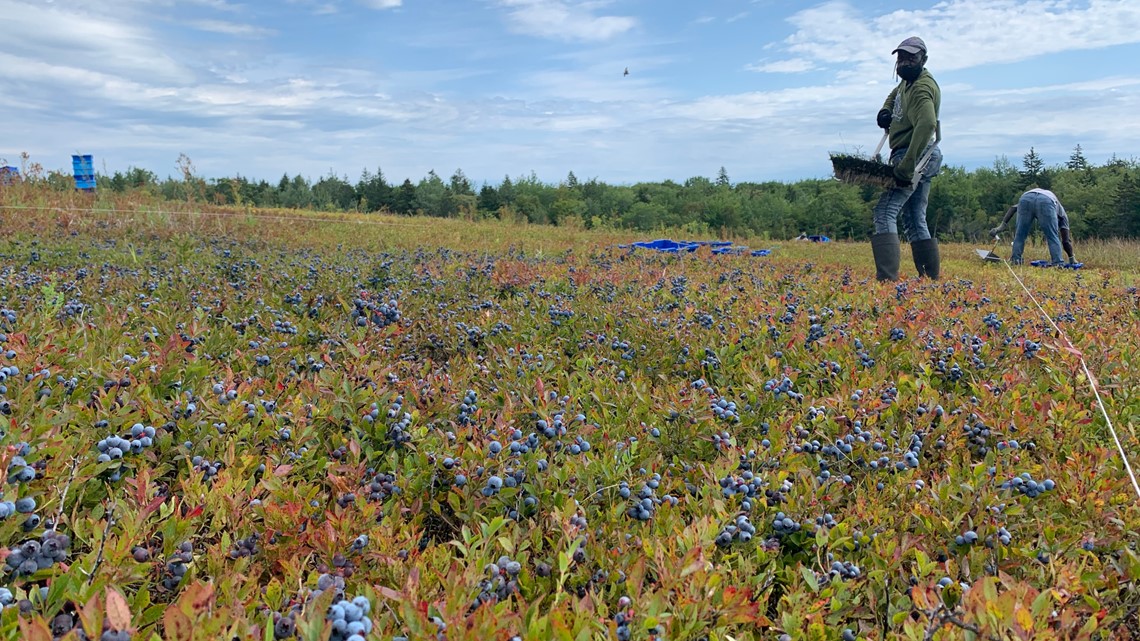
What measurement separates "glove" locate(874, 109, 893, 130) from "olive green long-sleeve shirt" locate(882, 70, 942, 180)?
0.31 meters

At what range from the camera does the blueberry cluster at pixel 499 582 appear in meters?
1.51

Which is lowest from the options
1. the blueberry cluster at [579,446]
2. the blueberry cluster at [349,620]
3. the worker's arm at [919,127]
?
the blueberry cluster at [579,446]

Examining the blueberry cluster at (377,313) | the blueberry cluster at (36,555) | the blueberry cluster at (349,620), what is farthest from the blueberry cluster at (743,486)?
the blueberry cluster at (377,313)

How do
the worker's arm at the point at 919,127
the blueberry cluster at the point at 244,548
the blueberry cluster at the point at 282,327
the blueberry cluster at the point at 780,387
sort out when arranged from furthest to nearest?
the worker's arm at the point at 919,127, the blueberry cluster at the point at 282,327, the blueberry cluster at the point at 780,387, the blueberry cluster at the point at 244,548

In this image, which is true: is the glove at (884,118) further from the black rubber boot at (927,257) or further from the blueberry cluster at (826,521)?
the blueberry cluster at (826,521)

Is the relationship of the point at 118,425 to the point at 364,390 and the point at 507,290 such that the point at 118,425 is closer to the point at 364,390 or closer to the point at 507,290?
the point at 364,390

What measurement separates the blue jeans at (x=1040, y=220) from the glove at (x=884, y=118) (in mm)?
4127

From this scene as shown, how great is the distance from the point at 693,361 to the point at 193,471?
2.31 meters

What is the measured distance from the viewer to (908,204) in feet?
25.5

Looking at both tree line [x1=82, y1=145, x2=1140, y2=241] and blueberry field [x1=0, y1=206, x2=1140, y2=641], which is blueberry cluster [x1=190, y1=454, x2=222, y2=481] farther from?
tree line [x1=82, y1=145, x2=1140, y2=241]

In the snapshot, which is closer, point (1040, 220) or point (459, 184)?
point (1040, 220)

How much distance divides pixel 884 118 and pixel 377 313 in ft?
20.3

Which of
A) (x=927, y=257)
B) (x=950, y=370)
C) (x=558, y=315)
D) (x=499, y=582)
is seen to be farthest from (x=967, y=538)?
(x=927, y=257)

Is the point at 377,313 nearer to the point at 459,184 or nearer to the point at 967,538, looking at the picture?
the point at 967,538
